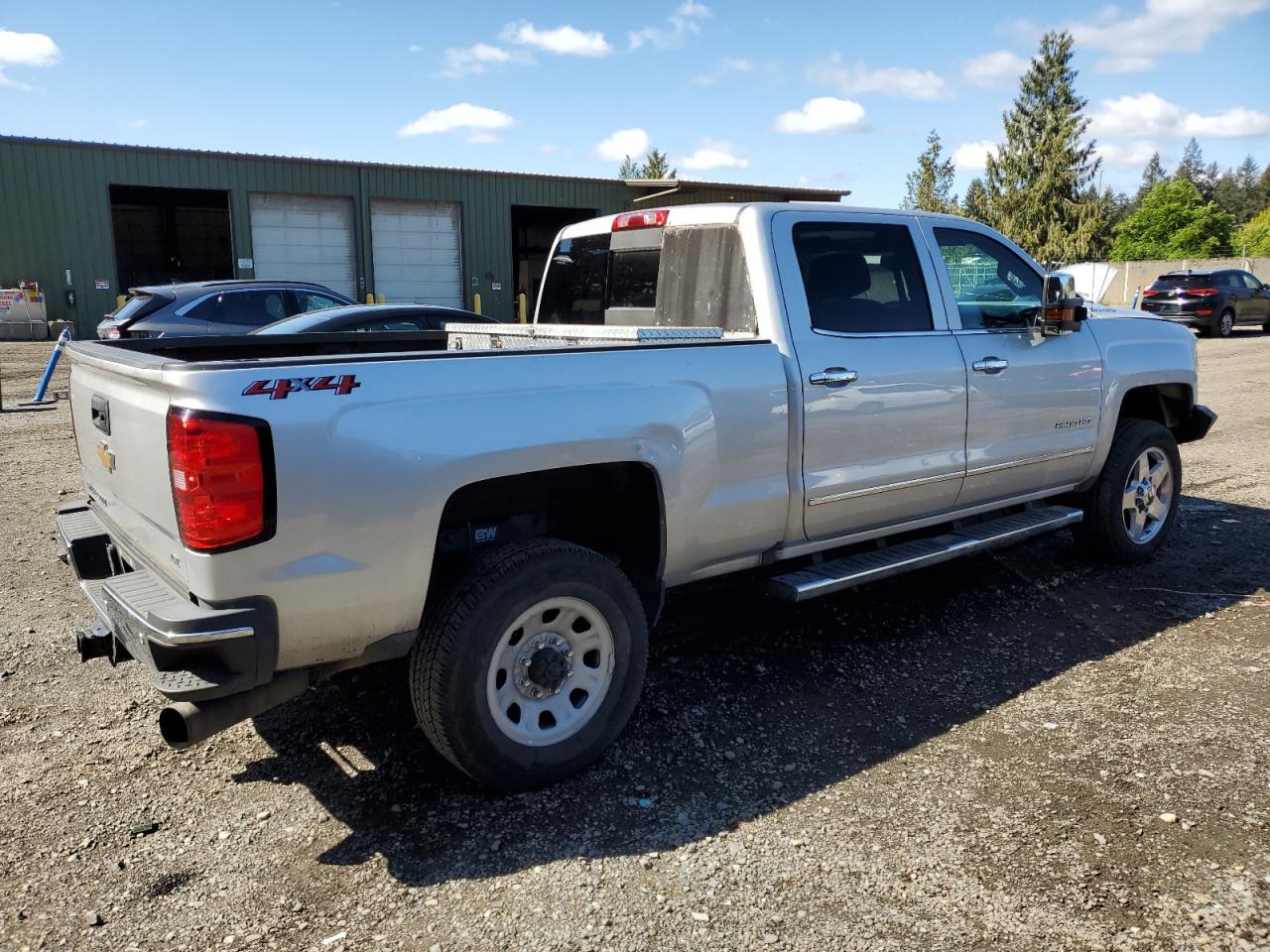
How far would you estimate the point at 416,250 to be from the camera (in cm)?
2902

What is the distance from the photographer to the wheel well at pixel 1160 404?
5996mm

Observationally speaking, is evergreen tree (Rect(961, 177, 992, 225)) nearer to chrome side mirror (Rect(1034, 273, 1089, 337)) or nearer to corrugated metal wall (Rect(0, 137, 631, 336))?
corrugated metal wall (Rect(0, 137, 631, 336))

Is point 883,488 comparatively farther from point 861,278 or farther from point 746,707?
point 746,707

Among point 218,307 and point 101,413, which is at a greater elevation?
point 218,307

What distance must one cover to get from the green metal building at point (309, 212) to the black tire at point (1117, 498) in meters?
24.5

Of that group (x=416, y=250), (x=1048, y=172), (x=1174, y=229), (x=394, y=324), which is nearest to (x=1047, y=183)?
(x=1048, y=172)

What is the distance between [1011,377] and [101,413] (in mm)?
4059

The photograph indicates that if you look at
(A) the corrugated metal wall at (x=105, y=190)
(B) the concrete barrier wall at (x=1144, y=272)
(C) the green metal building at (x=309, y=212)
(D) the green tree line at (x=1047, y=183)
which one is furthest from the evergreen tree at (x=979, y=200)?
(A) the corrugated metal wall at (x=105, y=190)

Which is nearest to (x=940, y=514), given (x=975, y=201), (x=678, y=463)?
(x=678, y=463)

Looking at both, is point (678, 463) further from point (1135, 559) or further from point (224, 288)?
point (224, 288)

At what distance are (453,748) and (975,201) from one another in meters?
62.4

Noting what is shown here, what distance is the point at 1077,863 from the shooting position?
2930mm

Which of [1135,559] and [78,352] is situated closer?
[78,352]

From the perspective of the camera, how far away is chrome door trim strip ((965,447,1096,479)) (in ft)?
15.8
